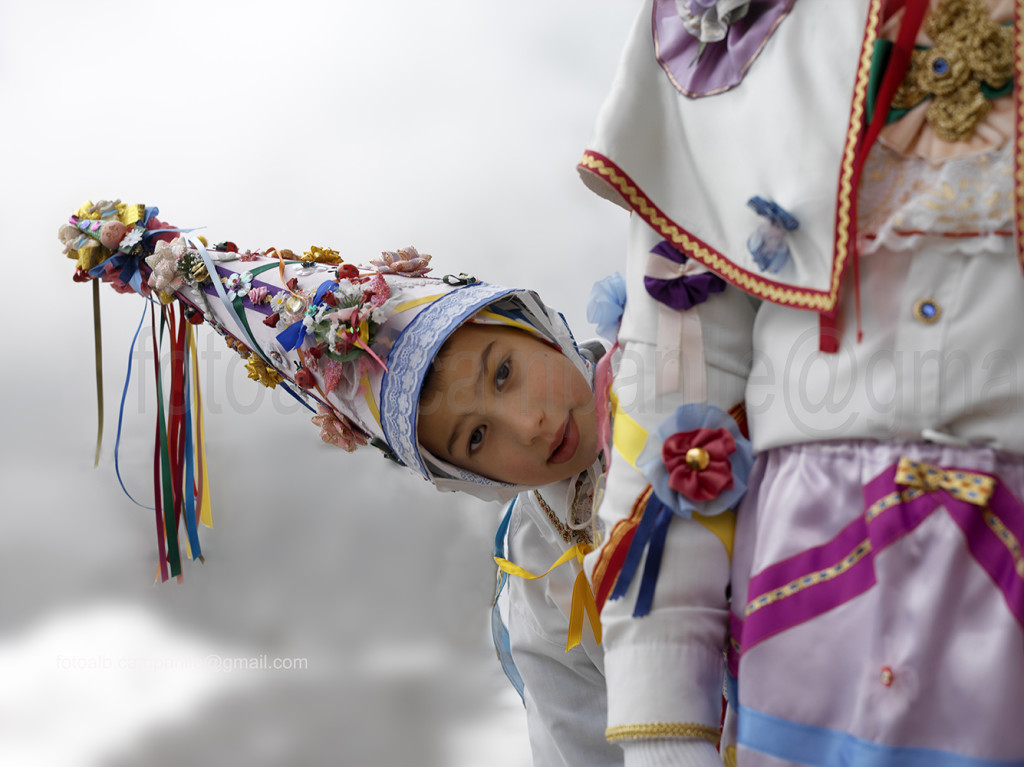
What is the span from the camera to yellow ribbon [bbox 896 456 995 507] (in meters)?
0.58

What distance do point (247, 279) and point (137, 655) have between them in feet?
3.14

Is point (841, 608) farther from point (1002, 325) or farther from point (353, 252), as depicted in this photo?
point (353, 252)

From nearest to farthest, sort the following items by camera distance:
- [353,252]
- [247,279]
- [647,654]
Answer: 1. [647,654]
2. [247,279]
3. [353,252]

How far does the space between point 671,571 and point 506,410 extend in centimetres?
51

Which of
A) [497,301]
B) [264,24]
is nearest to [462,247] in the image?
[497,301]

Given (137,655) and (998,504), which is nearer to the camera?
(998,504)

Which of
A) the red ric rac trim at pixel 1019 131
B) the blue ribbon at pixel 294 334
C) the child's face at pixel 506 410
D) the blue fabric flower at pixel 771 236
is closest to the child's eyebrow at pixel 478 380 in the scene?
the child's face at pixel 506 410

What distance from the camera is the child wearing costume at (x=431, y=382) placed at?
1.17 meters

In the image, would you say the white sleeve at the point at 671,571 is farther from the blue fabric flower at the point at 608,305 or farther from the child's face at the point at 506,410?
the child's face at the point at 506,410

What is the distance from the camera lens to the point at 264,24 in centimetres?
171

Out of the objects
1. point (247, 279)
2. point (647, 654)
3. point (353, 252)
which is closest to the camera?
point (647, 654)

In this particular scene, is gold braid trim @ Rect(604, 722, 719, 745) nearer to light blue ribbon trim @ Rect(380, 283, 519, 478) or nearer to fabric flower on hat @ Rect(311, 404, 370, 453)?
light blue ribbon trim @ Rect(380, 283, 519, 478)

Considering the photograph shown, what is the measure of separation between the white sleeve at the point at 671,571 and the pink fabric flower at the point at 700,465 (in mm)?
34

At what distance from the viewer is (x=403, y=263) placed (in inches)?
52.1
